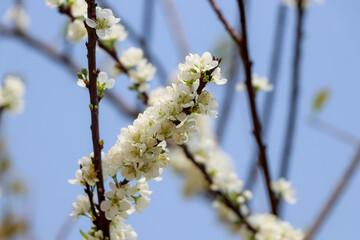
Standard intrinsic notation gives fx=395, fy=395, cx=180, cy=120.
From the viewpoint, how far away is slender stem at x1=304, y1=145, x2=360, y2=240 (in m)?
1.88

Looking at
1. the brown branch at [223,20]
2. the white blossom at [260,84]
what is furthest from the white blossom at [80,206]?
the white blossom at [260,84]

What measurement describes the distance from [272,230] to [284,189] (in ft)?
0.84

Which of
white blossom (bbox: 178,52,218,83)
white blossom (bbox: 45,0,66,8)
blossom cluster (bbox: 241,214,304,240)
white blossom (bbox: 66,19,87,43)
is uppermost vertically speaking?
white blossom (bbox: 45,0,66,8)

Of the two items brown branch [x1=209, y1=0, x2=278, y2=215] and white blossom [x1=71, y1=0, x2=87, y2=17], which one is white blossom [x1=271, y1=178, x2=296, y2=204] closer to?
brown branch [x1=209, y1=0, x2=278, y2=215]

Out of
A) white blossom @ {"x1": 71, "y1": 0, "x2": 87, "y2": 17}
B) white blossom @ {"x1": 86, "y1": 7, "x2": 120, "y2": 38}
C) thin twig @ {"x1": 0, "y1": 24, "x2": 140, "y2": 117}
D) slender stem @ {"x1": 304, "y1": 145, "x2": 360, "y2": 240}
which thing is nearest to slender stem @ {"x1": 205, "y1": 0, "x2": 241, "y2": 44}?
white blossom @ {"x1": 71, "y1": 0, "x2": 87, "y2": 17}

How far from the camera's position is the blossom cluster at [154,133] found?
80 cm

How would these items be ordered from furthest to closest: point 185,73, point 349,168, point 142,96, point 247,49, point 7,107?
1. point 7,107
2. point 349,168
3. point 142,96
4. point 247,49
5. point 185,73

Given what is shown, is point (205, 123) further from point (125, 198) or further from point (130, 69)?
point (125, 198)

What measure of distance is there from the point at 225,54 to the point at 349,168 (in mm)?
1083

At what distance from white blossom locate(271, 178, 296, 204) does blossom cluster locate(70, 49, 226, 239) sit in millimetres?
1011

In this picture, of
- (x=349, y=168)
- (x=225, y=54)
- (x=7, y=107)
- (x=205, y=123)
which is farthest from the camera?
(x=205, y=123)

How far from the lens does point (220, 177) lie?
5.52 feet

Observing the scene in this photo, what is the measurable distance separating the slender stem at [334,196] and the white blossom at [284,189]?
0.20 meters

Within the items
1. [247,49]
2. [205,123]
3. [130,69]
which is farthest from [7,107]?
[205,123]
